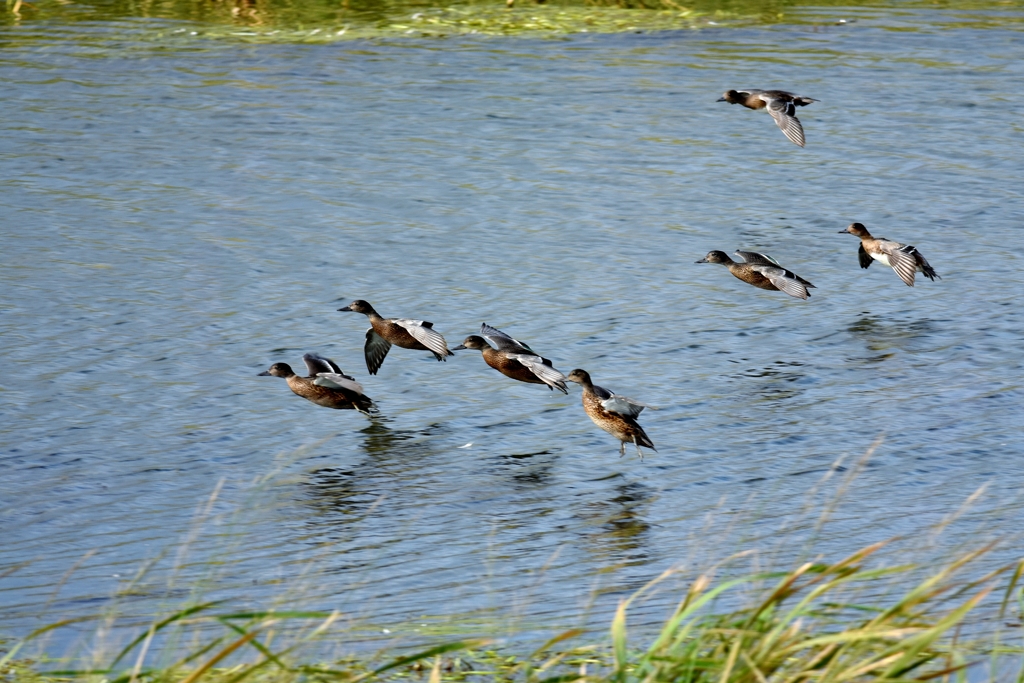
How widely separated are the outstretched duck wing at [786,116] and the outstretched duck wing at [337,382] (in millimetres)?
5693

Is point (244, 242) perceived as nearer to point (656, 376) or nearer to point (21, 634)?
point (656, 376)

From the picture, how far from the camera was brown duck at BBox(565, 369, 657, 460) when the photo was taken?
23.4ft

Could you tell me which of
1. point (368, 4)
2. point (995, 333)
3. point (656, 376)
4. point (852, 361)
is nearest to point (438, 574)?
point (656, 376)

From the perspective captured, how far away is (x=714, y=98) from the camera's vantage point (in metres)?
15.8

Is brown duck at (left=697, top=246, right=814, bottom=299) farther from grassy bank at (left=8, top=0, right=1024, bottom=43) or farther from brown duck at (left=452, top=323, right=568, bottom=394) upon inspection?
grassy bank at (left=8, top=0, right=1024, bottom=43)

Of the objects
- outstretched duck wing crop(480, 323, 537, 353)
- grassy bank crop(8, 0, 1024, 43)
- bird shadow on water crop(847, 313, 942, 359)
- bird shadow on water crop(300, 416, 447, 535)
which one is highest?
grassy bank crop(8, 0, 1024, 43)

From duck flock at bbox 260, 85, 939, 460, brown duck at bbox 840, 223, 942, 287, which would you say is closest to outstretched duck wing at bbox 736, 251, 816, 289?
duck flock at bbox 260, 85, 939, 460

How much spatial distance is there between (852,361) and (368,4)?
12825mm

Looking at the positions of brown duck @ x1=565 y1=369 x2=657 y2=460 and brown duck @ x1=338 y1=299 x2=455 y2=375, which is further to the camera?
brown duck @ x1=338 y1=299 x2=455 y2=375

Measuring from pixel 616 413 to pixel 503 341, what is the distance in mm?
1192

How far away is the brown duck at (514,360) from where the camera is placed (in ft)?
25.3

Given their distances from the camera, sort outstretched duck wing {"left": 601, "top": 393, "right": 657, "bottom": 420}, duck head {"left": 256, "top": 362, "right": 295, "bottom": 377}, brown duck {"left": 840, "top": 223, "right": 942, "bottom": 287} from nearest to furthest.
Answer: outstretched duck wing {"left": 601, "top": 393, "right": 657, "bottom": 420}
duck head {"left": 256, "top": 362, "right": 295, "bottom": 377}
brown duck {"left": 840, "top": 223, "right": 942, "bottom": 287}

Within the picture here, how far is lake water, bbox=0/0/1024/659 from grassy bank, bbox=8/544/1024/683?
0.27 m

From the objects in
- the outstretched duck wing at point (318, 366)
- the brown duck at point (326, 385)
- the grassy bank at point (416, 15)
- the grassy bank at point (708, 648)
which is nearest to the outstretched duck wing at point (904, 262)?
the brown duck at point (326, 385)
